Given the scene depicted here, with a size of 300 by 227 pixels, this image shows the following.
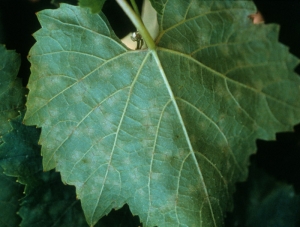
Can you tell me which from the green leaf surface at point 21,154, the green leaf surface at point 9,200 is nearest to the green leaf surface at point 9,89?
the green leaf surface at point 21,154

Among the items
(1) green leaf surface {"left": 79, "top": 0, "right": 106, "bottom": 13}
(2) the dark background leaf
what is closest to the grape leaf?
(1) green leaf surface {"left": 79, "top": 0, "right": 106, "bottom": 13}

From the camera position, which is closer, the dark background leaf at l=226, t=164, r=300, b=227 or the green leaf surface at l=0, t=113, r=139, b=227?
the green leaf surface at l=0, t=113, r=139, b=227

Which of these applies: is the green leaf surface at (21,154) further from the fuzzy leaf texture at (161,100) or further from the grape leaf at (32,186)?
the fuzzy leaf texture at (161,100)

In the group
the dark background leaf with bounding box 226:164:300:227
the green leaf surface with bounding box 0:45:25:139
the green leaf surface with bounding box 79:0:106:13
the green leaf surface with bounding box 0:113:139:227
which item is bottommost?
the dark background leaf with bounding box 226:164:300:227

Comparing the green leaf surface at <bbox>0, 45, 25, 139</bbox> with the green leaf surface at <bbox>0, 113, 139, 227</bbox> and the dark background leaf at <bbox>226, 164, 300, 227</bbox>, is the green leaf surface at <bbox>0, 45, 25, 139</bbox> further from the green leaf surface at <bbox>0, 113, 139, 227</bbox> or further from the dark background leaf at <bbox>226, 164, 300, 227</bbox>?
the dark background leaf at <bbox>226, 164, 300, 227</bbox>

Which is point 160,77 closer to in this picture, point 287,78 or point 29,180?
point 287,78

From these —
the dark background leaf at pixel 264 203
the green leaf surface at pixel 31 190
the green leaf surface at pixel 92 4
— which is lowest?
the dark background leaf at pixel 264 203

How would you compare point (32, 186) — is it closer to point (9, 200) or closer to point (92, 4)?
point (9, 200)
